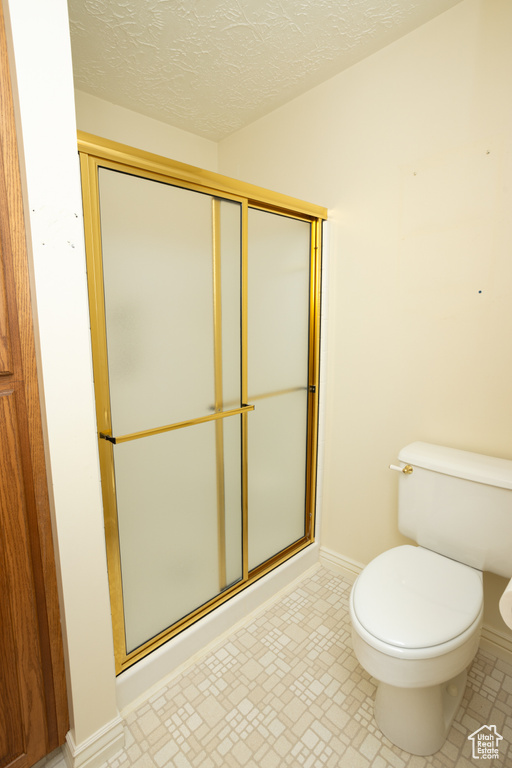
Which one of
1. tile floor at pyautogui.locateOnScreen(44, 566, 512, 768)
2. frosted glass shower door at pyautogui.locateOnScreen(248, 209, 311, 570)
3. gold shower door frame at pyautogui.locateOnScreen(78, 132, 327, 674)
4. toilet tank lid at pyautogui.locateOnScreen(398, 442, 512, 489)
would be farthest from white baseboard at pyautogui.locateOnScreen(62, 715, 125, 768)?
toilet tank lid at pyautogui.locateOnScreen(398, 442, 512, 489)

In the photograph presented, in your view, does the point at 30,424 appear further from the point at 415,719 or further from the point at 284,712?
the point at 415,719

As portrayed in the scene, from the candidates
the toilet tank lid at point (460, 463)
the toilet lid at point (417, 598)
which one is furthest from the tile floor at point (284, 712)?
the toilet tank lid at point (460, 463)

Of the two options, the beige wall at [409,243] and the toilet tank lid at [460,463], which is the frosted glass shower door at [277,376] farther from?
the toilet tank lid at [460,463]

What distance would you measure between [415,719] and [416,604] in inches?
14.5

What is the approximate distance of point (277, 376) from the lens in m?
1.85

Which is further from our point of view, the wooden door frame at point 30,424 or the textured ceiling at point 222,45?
the textured ceiling at point 222,45

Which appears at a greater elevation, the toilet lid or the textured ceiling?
the textured ceiling

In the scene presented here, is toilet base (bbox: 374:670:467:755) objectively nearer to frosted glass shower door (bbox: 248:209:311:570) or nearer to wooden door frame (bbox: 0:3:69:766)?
frosted glass shower door (bbox: 248:209:311:570)

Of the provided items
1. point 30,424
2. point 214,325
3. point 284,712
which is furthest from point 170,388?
point 284,712

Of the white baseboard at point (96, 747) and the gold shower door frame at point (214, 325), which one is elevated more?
the gold shower door frame at point (214, 325)

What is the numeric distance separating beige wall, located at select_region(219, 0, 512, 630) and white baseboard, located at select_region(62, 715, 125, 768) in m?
1.26

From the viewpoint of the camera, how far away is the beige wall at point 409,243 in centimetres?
140

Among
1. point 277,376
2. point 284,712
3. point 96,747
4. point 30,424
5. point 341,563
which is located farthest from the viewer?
point 341,563

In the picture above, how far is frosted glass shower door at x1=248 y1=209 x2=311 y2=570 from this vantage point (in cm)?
170
